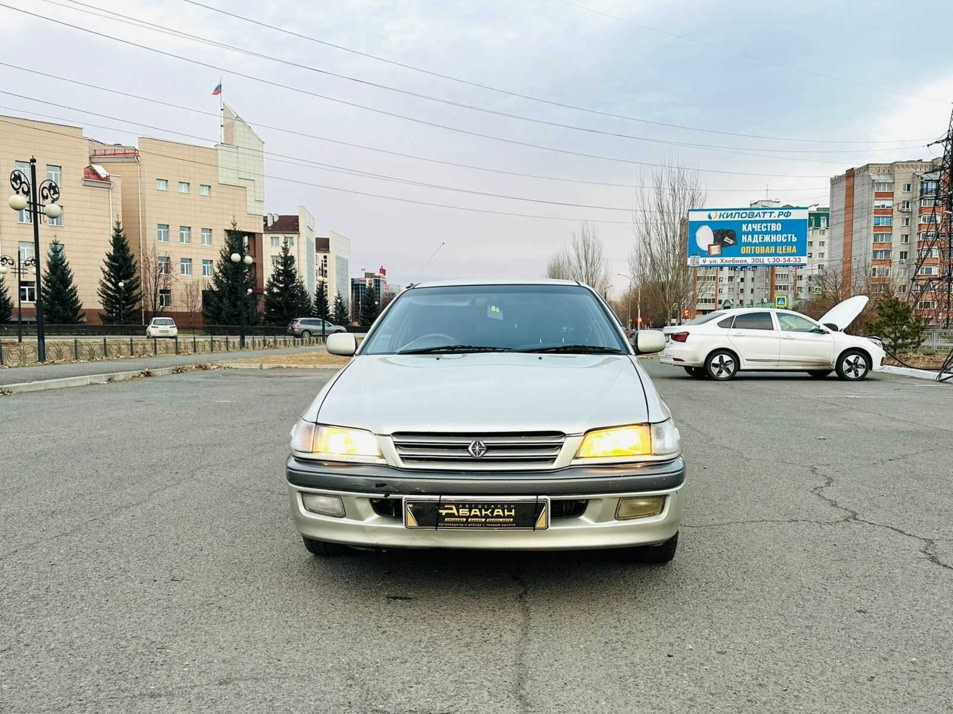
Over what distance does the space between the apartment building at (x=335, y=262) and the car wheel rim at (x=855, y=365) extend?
10064 centimetres

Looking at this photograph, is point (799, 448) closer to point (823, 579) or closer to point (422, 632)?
point (823, 579)

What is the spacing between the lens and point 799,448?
6992 millimetres

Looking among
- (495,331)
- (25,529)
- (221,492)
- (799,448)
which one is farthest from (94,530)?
(799,448)

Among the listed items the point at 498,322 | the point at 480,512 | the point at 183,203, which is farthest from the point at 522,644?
the point at 183,203

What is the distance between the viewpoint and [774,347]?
14914 millimetres

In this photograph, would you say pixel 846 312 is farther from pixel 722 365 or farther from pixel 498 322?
pixel 498 322

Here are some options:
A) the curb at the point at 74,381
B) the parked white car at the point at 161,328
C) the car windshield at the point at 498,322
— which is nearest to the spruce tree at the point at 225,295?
the parked white car at the point at 161,328

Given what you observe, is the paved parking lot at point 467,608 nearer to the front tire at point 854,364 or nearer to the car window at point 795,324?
the car window at point 795,324

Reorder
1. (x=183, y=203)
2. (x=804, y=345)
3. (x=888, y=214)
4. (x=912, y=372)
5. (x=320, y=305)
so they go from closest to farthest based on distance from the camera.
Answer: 1. (x=804, y=345)
2. (x=912, y=372)
3. (x=183, y=203)
4. (x=320, y=305)
5. (x=888, y=214)

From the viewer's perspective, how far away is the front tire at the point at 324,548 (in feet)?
11.5

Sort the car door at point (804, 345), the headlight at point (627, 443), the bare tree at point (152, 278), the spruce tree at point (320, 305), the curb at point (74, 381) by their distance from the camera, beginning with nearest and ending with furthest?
the headlight at point (627, 443) → the curb at point (74, 381) → the car door at point (804, 345) → the bare tree at point (152, 278) → the spruce tree at point (320, 305)

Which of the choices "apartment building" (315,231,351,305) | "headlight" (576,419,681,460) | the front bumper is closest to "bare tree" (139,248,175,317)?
"apartment building" (315,231,351,305)

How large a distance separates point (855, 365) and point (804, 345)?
122 centimetres

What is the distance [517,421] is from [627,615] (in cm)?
97
